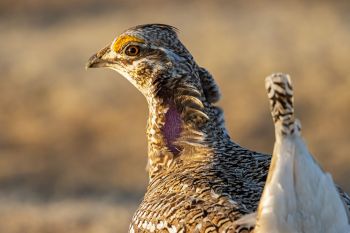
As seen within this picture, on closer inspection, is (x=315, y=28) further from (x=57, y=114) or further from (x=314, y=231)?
(x=314, y=231)

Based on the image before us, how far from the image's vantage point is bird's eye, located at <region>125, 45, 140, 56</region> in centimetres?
830

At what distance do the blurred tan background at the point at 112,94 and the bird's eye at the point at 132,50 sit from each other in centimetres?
411

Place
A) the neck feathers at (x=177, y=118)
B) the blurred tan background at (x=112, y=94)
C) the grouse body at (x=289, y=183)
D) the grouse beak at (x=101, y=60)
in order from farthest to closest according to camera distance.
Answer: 1. the blurred tan background at (x=112, y=94)
2. the grouse beak at (x=101, y=60)
3. the neck feathers at (x=177, y=118)
4. the grouse body at (x=289, y=183)

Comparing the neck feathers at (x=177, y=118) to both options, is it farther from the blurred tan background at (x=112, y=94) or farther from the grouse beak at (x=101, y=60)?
the blurred tan background at (x=112, y=94)

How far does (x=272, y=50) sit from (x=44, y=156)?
355 cm

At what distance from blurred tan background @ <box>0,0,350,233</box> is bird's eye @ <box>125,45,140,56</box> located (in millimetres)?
4114

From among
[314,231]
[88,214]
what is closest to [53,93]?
[88,214]

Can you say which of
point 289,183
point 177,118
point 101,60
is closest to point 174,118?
point 177,118

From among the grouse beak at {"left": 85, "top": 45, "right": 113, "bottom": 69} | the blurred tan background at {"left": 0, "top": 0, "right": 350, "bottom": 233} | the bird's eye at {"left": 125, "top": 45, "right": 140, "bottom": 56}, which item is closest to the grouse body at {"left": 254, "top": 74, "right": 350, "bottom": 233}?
the bird's eye at {"left": 125, "top": 45, "right": 140, "bottom": 56}

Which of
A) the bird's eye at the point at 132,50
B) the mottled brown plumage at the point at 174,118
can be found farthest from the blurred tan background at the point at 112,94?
the bird's eye at the point at 132,50

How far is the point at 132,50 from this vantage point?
8.33m

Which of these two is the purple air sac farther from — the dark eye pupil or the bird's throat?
the dark eye pupil

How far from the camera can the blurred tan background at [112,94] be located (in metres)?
14.3

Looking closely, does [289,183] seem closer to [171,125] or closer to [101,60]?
[171,125]
